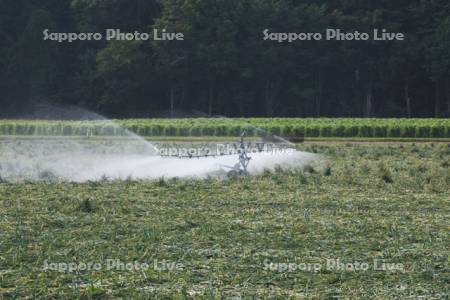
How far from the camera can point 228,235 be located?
514 inches

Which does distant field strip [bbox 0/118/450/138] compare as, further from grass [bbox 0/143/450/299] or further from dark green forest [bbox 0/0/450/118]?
dark green forest [bbox 0/0/450/118]

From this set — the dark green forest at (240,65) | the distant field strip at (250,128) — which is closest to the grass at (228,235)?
the distant field strip at (250,128)

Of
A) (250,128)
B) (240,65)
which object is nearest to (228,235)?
(250,128)

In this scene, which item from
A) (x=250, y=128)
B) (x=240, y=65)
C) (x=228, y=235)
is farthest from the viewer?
(x=240, y=65)

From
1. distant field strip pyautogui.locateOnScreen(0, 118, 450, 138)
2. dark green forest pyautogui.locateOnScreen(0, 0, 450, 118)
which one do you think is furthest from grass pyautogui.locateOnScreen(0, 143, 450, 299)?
dark green forest pyautogui.locateOnScreen(0, 0, 450, 118)

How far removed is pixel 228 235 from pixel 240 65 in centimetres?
6191

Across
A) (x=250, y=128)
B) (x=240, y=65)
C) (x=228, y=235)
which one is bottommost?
(x=228, y=235)

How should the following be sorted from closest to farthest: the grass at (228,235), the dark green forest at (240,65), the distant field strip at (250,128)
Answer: the grass at (228,235), the distant field strip at (250,128), the dark green forest at (240,65)

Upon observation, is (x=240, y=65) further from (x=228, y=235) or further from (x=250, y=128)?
(x=228, y=235)

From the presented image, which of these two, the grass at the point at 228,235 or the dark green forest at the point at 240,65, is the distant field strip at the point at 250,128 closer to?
the grass at the point at 228,235

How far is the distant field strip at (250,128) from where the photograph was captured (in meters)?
45.2

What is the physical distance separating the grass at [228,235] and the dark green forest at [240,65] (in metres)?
52.7

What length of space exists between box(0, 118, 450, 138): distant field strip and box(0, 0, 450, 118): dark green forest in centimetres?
2477

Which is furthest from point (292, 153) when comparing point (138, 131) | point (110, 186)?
point (138, 131)
